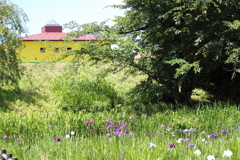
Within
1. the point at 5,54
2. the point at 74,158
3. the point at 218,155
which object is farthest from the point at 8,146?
the point at 5,54

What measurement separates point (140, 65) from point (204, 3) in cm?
245

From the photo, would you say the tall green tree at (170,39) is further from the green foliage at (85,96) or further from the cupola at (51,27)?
the cupola at (51,27)

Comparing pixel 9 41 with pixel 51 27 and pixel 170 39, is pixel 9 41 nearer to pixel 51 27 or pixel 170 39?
pixel 170 39

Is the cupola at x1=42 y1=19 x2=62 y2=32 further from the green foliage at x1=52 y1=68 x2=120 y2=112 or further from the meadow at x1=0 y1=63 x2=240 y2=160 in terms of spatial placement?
the green foliage at x1=52 y1=68 x2=120 y2=112

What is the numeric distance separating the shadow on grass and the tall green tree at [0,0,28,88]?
66 centimetres

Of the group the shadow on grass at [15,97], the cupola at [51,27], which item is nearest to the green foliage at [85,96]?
the shadow on grass at [15,97]

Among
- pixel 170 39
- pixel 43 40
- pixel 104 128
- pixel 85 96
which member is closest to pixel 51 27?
pixel 43 40

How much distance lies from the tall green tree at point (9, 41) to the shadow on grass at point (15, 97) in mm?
657

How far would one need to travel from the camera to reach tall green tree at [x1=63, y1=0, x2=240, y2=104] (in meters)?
7.58

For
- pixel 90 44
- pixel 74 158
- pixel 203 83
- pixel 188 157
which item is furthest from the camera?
pixel 203 83

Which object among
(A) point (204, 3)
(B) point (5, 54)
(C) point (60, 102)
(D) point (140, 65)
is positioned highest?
(A) point (204, 3)

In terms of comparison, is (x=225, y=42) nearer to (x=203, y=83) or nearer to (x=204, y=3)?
(x=204, y=3)

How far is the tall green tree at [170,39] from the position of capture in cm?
758

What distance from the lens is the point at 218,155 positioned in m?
3.27
